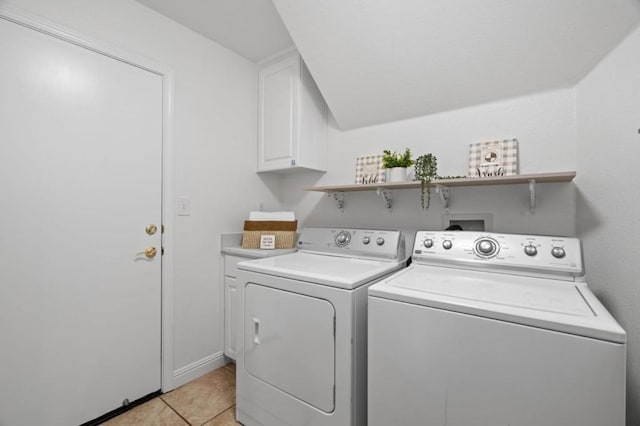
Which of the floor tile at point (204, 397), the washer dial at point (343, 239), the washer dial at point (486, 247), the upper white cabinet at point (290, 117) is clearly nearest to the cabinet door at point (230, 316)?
the floor tile at point (204, 397)

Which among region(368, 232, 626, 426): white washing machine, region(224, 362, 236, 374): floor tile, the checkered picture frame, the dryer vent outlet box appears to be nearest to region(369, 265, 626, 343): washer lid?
region(368, 232, 626, 426): white washing machine

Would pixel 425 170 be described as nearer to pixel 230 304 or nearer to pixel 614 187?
pixel 614 187

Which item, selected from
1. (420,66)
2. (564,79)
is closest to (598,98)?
(564,79)

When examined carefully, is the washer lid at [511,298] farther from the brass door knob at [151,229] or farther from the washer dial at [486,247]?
the brass door knob at [151,229]

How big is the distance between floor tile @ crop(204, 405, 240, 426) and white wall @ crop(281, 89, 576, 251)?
4.57 feet

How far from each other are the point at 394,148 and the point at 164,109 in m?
1.55

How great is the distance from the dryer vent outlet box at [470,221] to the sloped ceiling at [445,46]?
0.65 meters

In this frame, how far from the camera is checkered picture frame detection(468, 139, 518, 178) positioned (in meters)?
1.44

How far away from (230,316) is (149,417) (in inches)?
27.6

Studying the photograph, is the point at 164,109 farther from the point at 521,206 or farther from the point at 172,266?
the point at 521,206

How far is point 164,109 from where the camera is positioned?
70.6 inches

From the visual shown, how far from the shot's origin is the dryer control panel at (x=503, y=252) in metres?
1.13

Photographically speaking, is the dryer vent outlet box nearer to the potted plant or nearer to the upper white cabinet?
the potted plant

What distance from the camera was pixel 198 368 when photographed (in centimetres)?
196
